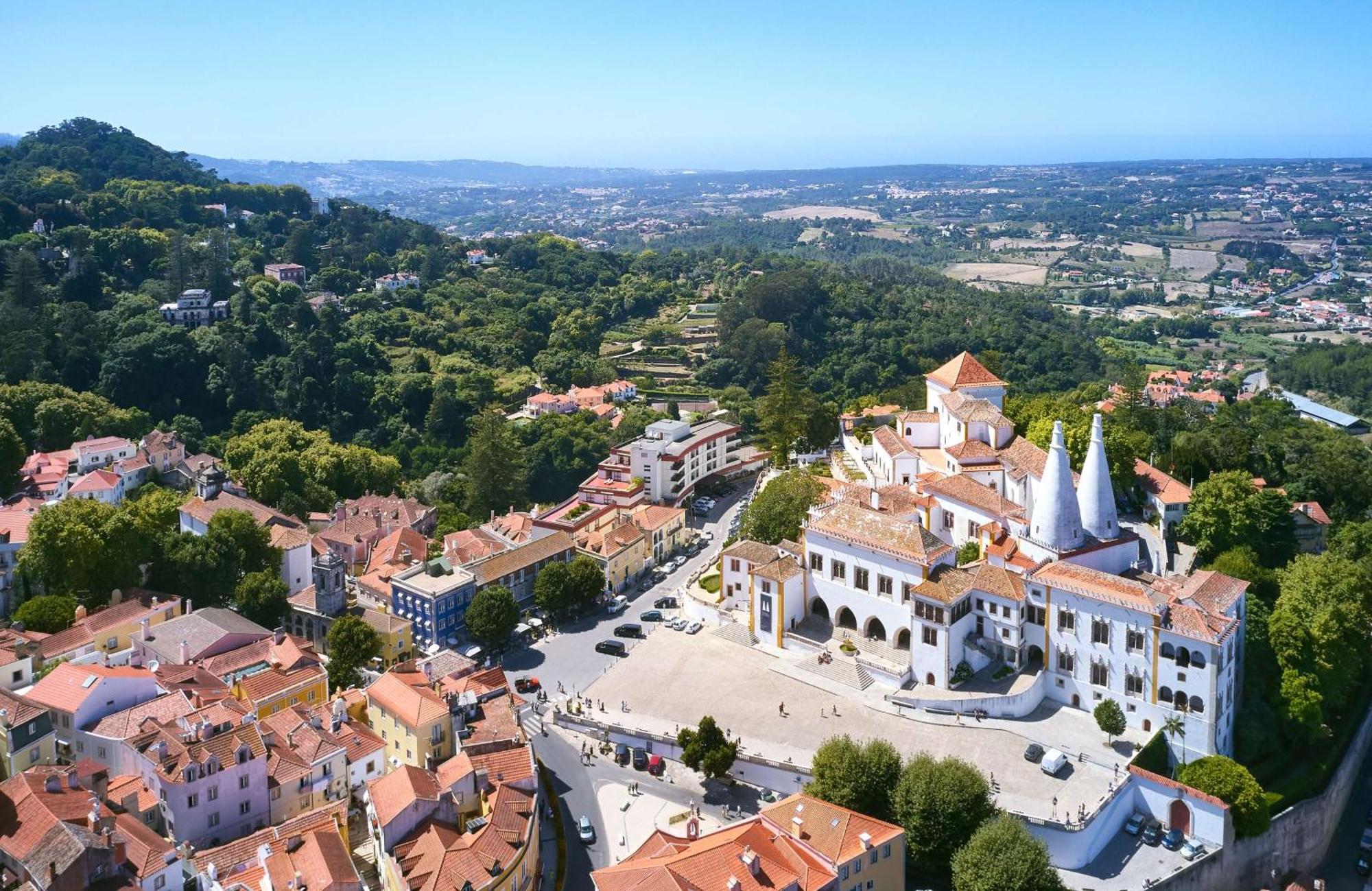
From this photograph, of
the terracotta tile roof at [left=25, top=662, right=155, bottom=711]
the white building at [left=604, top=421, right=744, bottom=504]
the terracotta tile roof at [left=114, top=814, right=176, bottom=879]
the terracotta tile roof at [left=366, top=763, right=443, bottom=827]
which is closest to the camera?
the terracotta tile roof at [left=114, top=814, right=176, bottom=879]

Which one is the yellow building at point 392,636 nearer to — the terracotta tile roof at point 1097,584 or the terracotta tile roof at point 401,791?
the terracotta tile roof at point 401,791

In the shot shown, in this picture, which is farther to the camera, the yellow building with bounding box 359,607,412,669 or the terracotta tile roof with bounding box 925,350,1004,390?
the terracotta tile roof with bounding box 925,350,1004,390

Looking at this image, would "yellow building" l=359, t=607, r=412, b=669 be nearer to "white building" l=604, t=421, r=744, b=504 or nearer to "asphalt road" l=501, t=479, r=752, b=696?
"asphalt road" l=501, t=479, r=752, b=696

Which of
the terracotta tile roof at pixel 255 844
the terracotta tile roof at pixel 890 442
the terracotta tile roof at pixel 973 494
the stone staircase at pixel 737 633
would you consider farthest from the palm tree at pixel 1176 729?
the terracotta tile roof at pixel 255 844

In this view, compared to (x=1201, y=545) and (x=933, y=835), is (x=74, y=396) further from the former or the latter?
(x=1201, y=545)

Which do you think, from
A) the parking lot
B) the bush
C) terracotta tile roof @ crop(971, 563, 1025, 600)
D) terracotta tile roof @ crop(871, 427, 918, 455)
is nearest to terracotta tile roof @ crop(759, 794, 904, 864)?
the parking lot

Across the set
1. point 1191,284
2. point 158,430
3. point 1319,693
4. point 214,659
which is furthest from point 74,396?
point 1191,284

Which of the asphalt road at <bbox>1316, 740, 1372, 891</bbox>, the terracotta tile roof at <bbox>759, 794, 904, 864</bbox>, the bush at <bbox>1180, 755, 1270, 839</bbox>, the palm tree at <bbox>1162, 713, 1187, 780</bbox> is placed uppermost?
the terracotta tile roof at <bbox>759, 794, 904, 864</bbox>
